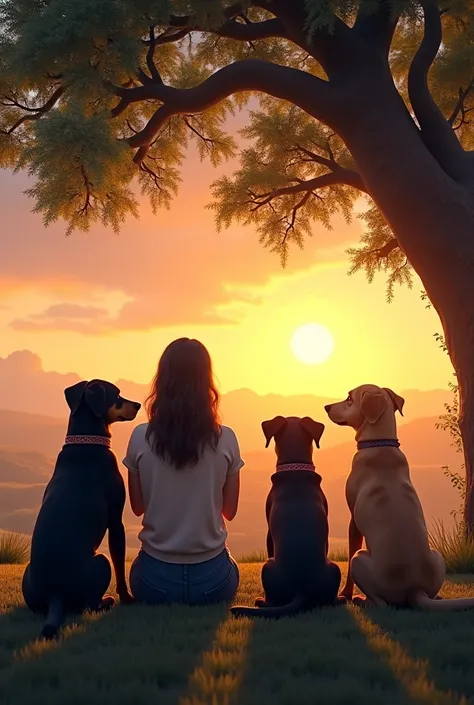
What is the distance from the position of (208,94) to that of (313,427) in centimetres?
705

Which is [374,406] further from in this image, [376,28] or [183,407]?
[376,28]

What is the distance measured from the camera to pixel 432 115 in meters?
11.4

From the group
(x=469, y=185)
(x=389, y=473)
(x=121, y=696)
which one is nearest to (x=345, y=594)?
(x=389, y=473)

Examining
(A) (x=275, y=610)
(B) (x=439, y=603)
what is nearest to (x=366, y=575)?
(B) (x=439, y=603)

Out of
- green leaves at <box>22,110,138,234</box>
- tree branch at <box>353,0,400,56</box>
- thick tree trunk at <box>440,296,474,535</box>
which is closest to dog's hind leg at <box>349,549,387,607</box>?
thick tree trunk at <box>440,296,474,535</box>

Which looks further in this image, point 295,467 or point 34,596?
point 295,467

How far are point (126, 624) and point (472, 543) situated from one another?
6.10 meters

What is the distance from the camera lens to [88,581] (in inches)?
214

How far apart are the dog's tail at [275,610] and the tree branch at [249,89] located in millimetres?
7493

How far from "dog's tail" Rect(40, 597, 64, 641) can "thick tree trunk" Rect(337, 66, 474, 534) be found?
6.66 meters

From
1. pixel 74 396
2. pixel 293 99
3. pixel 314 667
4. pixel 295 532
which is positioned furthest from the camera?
pixel 293 99

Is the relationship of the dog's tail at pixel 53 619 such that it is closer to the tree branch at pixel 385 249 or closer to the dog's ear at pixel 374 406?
the dog's ear at pixel 374 406

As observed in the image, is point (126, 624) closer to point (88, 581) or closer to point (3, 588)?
point (88, 581)

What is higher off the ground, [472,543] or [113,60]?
[113,60]
